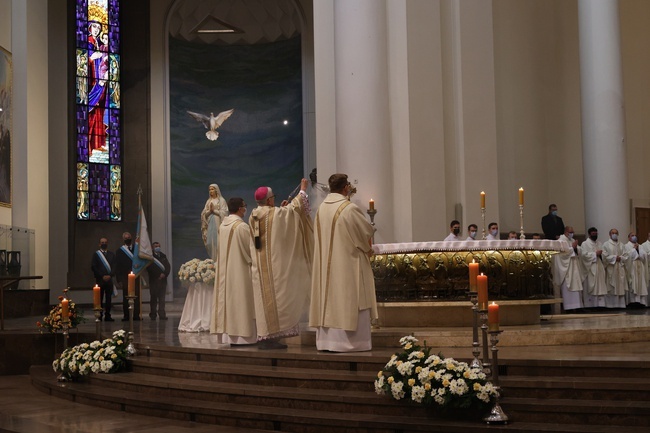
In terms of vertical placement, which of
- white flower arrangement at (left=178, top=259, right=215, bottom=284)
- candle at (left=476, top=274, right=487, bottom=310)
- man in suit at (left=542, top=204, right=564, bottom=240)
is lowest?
candle at (left=476, top=274, right=487, bottom=310)

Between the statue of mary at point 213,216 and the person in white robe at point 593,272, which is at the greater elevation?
the statue of mary at point 213,216

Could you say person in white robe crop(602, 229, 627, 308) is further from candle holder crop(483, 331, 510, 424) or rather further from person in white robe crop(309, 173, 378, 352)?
candle holder crop(483, 331, 510, 424)

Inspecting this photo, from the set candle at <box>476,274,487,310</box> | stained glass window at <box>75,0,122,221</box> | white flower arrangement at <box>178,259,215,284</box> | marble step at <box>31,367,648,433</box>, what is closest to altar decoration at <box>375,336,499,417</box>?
marble step at <box>31,367,648,433</box>

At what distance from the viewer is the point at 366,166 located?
12812mm

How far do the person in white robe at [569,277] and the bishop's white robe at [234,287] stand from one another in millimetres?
6841

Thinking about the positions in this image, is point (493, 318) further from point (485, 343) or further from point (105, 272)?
point (105, 272)

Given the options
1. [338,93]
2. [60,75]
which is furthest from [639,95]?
[60,75]

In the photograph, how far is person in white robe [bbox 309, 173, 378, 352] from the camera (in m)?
8.63

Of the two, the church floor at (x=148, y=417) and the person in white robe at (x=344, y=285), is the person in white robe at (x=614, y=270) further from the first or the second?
the person in white robe at (x=344, y=285)

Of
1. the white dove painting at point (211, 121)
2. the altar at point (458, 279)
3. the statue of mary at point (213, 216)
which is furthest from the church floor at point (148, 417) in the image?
the white dove painting at point (211, 121)

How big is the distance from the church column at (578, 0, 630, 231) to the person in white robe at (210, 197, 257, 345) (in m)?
7.91

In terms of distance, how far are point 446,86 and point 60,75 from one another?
39.2ft

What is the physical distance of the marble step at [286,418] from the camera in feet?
20.9

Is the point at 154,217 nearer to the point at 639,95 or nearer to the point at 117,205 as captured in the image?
the point at 117,205
